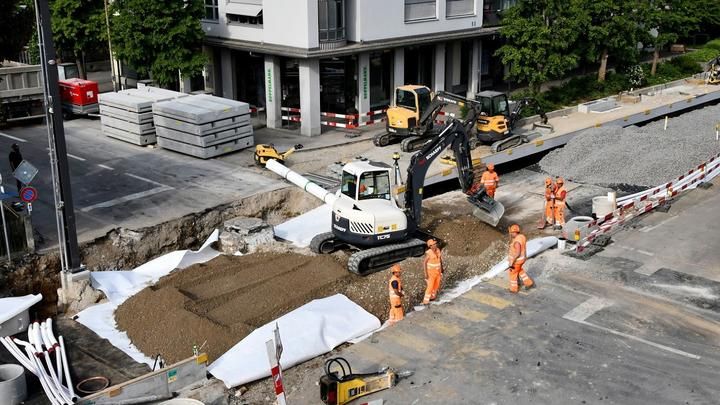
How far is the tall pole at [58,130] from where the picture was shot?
674 inches

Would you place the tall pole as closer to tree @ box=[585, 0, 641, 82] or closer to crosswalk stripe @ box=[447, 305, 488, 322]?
crosswalk stripe @ box=[447, 305, 488, 322]

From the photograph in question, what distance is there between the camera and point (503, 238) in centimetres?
2184

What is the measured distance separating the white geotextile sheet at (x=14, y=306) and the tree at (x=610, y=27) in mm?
27014

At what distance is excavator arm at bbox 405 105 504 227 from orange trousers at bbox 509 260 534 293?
3815 mm

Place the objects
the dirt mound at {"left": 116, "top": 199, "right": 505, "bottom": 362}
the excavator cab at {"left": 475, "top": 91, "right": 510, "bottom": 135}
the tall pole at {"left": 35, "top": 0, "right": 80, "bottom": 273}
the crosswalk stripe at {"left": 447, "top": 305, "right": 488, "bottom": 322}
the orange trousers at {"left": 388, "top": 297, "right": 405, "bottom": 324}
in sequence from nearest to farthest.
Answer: the dirt mound at {"left": 116, "top": 199, "right": 505, "bottom": 362}, the orange trousers at {"left": 388, "top": 297, "right": 405, "bottom": 324}, the crosswalk stripe at {"left": 447, "top": 305, "right": 488, "bottom": 322}, the tall pole at {"left": 35, "top": 0, "right": 80, "bottom": 273}, the excavator cab at {"left": 475, "top": 91, "right": 510, "bottom": 135}

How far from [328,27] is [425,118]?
617cm

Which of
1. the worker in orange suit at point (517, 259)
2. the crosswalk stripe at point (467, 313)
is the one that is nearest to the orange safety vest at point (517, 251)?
the worker in orange suit at point (517, 259)

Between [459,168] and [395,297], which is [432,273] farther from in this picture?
[459,168]

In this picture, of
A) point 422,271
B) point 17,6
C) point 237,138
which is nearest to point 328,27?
point 237,138

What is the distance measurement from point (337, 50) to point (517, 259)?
16.6m

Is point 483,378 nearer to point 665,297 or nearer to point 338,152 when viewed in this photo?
point 665,297

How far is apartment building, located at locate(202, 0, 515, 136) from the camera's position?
31484 millimetres

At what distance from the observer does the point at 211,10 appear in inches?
1404

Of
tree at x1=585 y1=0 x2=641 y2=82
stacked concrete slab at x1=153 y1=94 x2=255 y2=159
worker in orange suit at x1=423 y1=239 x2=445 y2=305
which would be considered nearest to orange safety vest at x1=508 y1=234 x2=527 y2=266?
worker in orange suit at x1=423 y1=239 x2=445 y2=305
